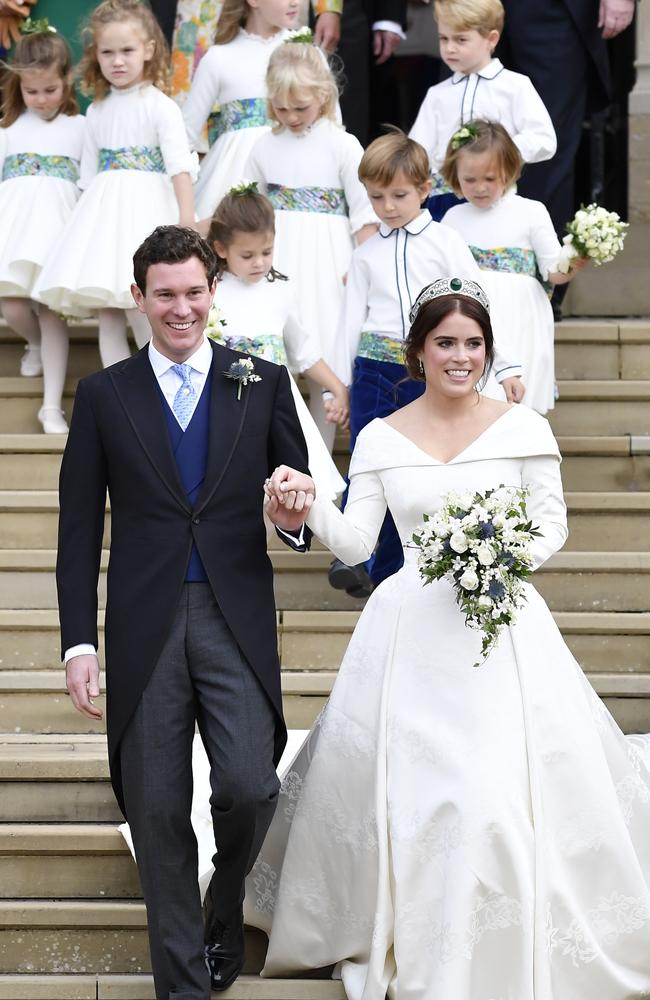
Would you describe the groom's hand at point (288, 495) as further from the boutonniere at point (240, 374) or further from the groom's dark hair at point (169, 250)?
the groom's dark hair at point (169, 250)

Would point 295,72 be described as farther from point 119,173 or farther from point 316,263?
point 119,173

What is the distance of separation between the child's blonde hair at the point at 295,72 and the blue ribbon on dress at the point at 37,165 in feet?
3.79

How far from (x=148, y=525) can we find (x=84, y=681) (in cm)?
44

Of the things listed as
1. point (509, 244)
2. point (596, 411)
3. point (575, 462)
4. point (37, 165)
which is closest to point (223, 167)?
point (37, 165)

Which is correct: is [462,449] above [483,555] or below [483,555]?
above

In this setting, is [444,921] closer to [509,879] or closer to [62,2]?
[509,879]

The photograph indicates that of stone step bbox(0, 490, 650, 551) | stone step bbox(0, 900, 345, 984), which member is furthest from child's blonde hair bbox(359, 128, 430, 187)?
stone step bbox(0, 900, 345, 984)

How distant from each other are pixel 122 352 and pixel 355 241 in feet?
3.90

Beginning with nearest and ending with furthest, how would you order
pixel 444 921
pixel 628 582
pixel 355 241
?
pixel 444 921, pixel 628 582, pixel 355 241

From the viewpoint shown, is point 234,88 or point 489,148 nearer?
point 489,148

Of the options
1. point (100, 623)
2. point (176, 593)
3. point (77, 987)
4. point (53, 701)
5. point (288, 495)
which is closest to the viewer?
point (288, 495)

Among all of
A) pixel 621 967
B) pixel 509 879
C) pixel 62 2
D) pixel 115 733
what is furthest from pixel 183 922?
pixel 62 2

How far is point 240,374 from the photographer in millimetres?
4523

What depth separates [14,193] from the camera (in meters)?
8.01
